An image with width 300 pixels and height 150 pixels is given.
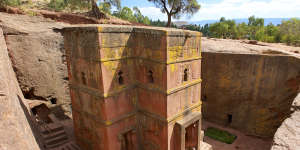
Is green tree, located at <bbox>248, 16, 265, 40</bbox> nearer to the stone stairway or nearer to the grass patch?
the grass patch

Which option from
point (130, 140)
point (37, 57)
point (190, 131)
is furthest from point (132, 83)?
point (37, 57)

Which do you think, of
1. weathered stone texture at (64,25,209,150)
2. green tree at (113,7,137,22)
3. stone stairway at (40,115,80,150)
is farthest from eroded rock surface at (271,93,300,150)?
green tree at (113,7,137,22)

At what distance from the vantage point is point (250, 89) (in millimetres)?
12102

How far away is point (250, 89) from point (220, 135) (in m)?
3.86

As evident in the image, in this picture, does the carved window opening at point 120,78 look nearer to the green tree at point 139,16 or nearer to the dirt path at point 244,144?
the dirt path at point 244,144

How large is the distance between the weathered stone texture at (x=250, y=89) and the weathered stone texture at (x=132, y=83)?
5.84 m

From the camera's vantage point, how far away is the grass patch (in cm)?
1220

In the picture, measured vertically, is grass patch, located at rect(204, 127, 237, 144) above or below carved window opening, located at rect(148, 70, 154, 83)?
below

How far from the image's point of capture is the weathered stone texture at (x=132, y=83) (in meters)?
6.45

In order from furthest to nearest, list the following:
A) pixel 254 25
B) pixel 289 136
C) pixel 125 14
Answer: pixel 254 25 → pixel 125 14 → pixel 289 136

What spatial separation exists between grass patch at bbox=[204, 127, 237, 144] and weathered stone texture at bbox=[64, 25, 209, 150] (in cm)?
579

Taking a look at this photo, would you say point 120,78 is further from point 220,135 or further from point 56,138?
point 220,135

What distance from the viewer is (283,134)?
2328mm

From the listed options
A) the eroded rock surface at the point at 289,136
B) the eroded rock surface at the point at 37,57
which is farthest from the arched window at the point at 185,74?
the eroded rock surface at the point at 37,57
